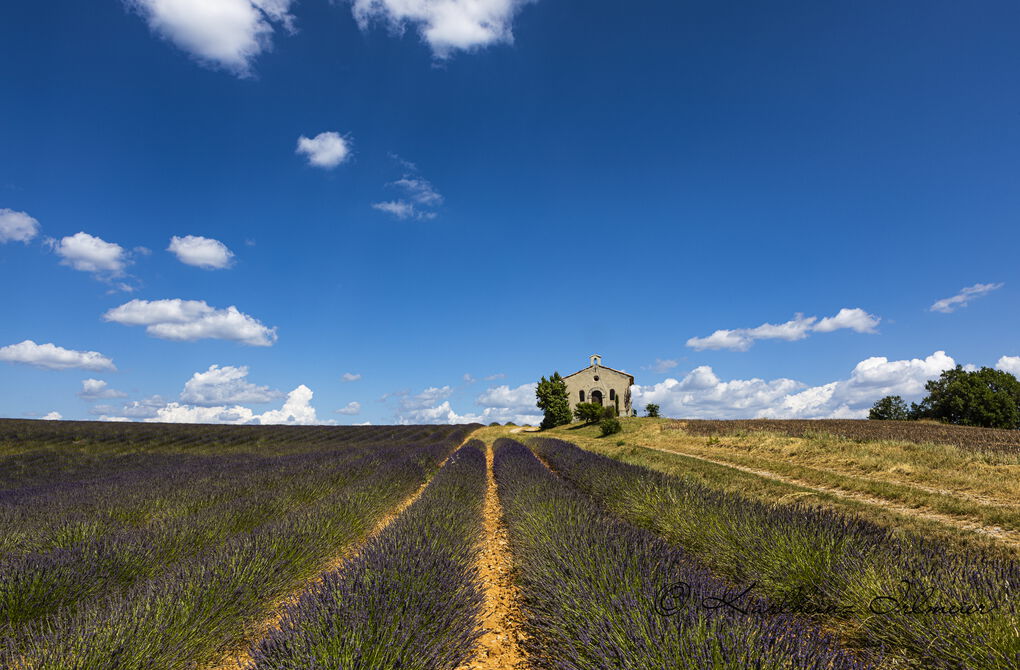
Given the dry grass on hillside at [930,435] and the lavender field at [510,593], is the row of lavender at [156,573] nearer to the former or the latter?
the lavender field at [510,593]

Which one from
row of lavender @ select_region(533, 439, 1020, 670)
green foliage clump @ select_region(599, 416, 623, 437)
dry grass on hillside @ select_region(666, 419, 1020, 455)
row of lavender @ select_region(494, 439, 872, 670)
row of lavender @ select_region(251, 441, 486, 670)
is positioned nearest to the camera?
row of lavender @ select_region(494, 439, 872, 670)

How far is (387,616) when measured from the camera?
7.86 ft

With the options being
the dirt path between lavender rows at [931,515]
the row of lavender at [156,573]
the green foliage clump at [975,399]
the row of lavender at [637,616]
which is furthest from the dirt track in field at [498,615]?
the green foliage clump at [975,399]

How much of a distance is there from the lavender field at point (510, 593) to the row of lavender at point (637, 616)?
0.05 ft

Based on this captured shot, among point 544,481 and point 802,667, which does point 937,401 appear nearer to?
point 544,481

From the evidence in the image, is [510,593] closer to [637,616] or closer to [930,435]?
[637,616]

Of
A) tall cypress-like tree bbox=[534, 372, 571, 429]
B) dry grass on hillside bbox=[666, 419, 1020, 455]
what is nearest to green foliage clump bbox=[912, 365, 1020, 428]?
dry grass on hillside bbox=[666, 419, 1020, 455]

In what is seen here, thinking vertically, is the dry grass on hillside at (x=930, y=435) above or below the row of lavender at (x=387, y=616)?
above

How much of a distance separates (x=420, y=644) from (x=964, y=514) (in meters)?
8.41

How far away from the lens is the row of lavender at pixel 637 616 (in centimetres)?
184

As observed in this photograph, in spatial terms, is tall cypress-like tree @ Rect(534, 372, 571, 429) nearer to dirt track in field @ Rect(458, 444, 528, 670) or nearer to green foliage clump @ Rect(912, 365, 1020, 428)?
green foliage clump @ Rect(912, 365, 1020, 428)

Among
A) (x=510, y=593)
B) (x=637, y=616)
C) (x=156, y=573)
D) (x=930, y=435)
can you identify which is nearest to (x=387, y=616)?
(x=637, y=616)

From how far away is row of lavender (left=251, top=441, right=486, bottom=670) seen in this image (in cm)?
209

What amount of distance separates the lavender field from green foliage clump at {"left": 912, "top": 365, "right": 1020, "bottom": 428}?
3963cm
